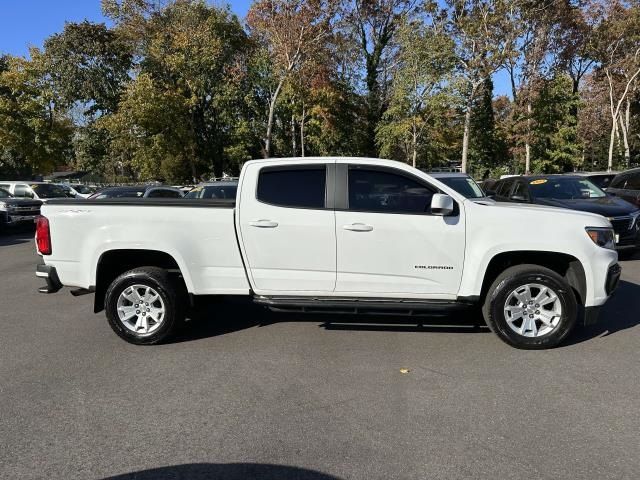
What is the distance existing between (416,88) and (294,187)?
27745 millimetres

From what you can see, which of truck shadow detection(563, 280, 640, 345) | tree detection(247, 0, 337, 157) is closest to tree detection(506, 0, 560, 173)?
tree detection(247, 0, 337, 157)

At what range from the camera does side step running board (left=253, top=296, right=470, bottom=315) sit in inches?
192

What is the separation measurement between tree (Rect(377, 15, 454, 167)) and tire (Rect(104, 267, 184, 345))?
82.0ft

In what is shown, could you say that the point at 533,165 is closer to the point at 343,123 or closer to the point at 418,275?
the point at 343,123

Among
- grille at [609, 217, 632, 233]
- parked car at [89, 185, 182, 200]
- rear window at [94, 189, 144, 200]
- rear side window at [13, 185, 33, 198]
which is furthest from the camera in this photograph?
rear side window at [13, 185, 33, 198]

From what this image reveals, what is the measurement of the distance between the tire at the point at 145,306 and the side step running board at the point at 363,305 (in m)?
0.96

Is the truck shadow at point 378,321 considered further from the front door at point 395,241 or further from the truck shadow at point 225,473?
the truck shadow at point 225,473

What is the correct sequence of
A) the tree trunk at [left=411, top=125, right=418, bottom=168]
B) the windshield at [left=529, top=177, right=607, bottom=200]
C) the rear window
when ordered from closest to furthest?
the windshield at [left=529, top=177, right=607, bottom=200] < the rear window < the tree trunk at [left=411, top=125, right=418, bottom=168]

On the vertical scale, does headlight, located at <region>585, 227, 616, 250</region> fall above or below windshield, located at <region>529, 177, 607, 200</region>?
below

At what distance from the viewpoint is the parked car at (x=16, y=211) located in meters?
16.0

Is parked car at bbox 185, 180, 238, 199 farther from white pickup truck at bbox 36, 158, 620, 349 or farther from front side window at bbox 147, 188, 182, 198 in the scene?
white pickup truck at bbox 36, 158, 620, 349

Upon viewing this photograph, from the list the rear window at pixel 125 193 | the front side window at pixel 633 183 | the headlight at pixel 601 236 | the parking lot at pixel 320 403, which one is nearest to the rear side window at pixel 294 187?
the parking lot at pixel 320 403

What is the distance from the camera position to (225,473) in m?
2.95

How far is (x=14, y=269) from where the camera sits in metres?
9.91
